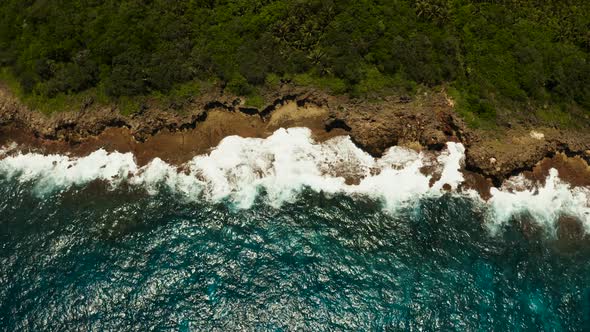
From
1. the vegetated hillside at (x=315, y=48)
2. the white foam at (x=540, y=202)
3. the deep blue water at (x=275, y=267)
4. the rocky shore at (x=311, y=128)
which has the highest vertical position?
the vegetated hillside at (x=315, y=48)

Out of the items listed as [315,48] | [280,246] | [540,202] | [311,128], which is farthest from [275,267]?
[540,202]

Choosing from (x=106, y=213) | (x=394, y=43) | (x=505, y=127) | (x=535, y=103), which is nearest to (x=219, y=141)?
(x=106, y=213)

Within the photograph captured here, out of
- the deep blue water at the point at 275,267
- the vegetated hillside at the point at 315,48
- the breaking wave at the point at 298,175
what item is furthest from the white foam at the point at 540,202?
the vegetated hillside at the point at 315,48

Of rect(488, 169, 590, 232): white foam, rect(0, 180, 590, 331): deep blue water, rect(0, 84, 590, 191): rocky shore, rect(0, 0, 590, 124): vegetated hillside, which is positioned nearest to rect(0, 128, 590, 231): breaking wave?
rect(488, 169, 590, 232): white foam

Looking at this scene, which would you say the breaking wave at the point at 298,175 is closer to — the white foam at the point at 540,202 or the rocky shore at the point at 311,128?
the white foam at the point at 540,202

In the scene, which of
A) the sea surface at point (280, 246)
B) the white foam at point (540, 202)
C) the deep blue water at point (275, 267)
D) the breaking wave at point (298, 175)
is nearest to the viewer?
the deep blue water at point (275, 267)

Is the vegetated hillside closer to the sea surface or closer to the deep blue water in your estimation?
the sea surface

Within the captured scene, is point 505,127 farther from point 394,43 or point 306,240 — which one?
point 306,240

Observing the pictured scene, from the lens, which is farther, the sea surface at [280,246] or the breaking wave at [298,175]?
the breaking wave at [298,175]
